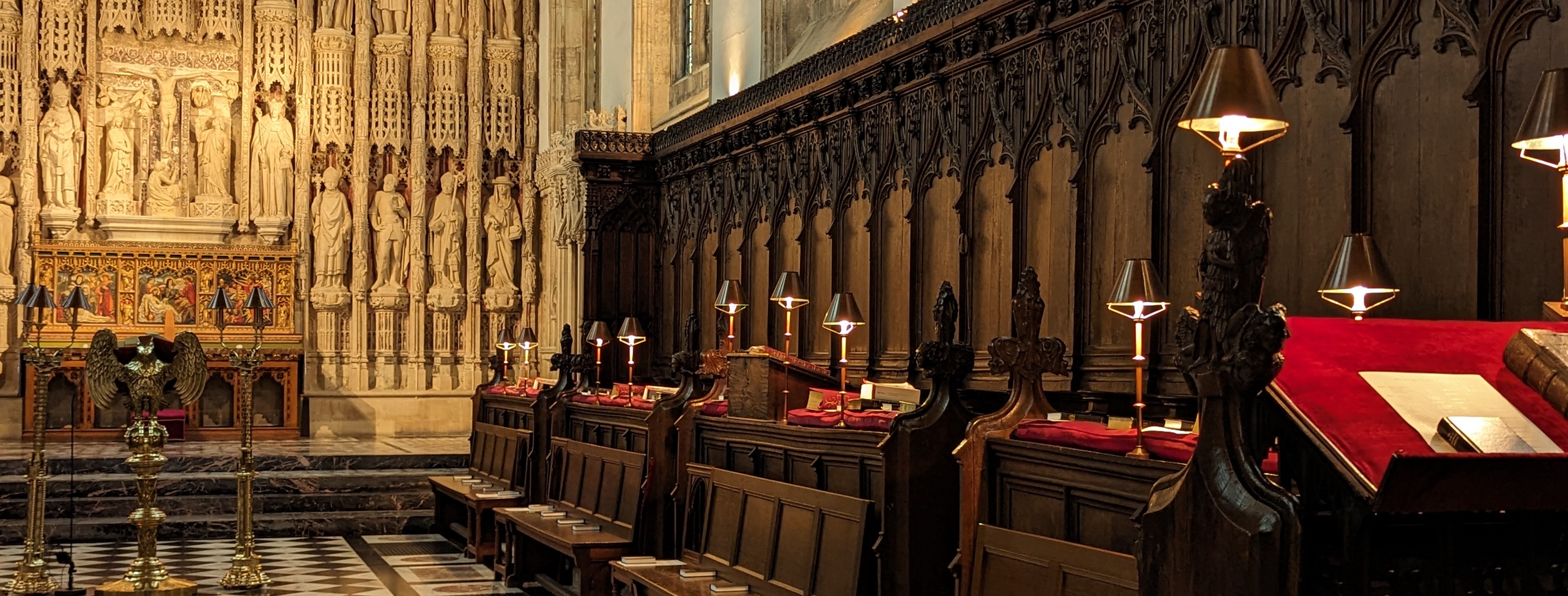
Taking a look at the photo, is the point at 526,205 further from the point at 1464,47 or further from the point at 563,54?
the point at 1464,47

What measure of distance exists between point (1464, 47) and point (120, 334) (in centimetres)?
1521

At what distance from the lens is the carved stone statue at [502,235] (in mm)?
19281

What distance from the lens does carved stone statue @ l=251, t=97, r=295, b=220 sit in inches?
715

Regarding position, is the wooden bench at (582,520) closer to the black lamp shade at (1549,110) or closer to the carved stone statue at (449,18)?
the black lamp shade at (1549,110)

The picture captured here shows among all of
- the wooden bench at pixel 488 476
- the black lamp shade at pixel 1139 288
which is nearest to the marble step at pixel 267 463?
the wooden bench at pixel 488 476

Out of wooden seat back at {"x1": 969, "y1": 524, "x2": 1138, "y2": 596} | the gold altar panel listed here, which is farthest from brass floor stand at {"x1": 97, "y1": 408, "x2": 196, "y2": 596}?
the gold altar panel

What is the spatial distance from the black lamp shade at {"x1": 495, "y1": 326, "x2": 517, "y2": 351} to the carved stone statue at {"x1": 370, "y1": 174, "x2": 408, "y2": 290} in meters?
1.39

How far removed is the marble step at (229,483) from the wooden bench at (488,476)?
16.4 inches

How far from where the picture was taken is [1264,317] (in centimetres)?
271

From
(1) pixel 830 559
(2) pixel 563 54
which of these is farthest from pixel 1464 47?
(2) pixel 563 54

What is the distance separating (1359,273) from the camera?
4.94 m

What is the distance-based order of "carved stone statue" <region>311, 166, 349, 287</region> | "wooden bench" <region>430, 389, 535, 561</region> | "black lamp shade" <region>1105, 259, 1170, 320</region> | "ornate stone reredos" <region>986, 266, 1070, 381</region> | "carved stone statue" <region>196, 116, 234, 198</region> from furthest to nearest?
"carved stone statue" <region>311, 166, 349, 287</region> → "carved stone statue" <region>196, 116, 234, 198</region> → "wooden bench" <region>430, 389, 535, 561</region> → "black lamp shade" <region>1105, 259, 1170, 320</region> → "ornate stone reredos" <region>986, 266, 1070, 381</region>

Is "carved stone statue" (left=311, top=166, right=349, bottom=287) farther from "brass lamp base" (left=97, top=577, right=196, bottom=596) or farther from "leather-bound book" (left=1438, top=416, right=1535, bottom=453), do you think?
"leather-bound book" (left=1438, top=416, right=1535, bottom=453)

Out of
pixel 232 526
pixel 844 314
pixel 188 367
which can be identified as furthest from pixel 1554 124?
pixel 232 526
